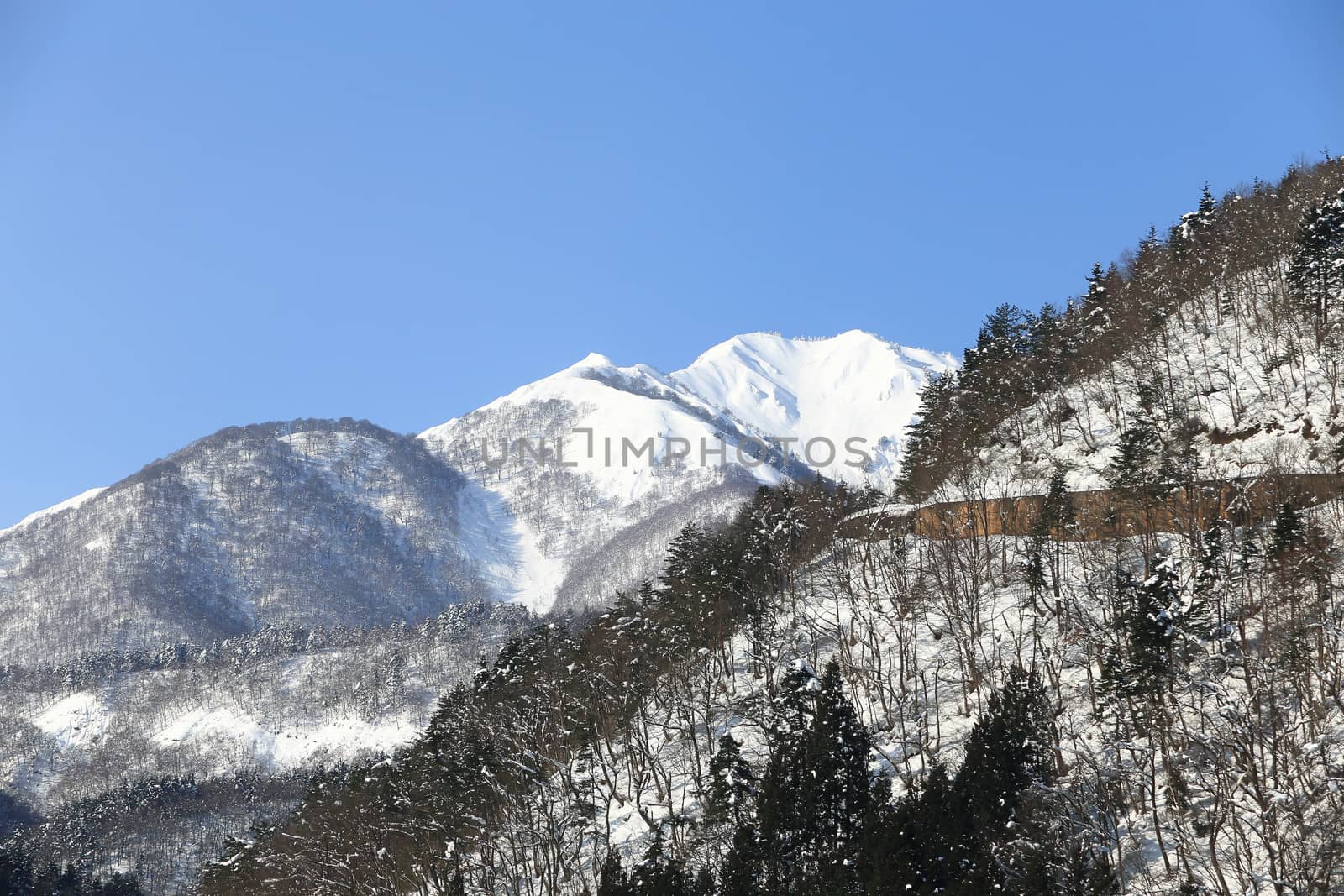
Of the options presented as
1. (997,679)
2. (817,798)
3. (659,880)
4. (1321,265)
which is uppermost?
(1321,265)

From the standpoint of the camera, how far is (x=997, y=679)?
36250mm

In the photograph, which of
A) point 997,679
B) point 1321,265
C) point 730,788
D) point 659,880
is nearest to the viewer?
point 659,880

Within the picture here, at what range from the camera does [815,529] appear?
54.1 meters

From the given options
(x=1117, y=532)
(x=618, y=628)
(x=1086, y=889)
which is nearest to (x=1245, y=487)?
(x=1117, y=532)

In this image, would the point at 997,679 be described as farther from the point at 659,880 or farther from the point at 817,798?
the point at 659,880

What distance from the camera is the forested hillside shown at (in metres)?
23.6

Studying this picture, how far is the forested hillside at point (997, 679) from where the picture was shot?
2362cm

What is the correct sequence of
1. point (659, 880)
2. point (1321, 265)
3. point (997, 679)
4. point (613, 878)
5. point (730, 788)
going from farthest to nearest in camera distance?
1. point (1321, 265)
2. point (997, 679)
3. point (730, 788)
4. point (613, 878)
5. point (659, 880)

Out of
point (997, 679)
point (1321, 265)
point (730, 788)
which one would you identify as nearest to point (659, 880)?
point (730, 788)

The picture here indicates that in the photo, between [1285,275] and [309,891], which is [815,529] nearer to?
Result: [1285,275]

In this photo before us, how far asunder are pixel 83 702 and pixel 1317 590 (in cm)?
20290

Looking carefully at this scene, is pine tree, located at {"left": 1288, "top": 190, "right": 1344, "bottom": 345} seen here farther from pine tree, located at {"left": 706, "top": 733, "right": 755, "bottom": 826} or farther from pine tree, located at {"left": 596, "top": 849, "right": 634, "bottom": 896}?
pine tree, located at {"left": 596, "top": 849, "right": 634, "bottom": 896}

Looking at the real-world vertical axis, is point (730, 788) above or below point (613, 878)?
above

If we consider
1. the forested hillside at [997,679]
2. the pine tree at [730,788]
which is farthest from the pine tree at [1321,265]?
the pine tree at [730,788]
